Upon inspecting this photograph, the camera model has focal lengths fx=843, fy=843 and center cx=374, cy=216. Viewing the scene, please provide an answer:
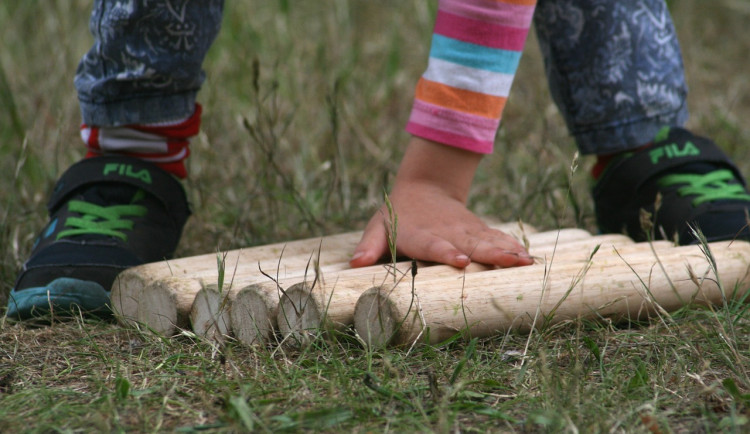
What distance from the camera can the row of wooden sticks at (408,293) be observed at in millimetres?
1184

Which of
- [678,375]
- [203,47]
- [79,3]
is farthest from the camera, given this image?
[79,3]

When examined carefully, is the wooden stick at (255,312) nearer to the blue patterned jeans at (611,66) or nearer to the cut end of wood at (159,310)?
the cut end of wood at (159,310)

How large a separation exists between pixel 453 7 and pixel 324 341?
0.63 m

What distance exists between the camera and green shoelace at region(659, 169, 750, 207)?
166 centimetres

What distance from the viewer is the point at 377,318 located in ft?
3.89

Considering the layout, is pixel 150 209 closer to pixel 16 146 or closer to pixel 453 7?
pixel 453 7

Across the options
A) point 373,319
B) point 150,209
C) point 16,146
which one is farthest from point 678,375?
point 16,146

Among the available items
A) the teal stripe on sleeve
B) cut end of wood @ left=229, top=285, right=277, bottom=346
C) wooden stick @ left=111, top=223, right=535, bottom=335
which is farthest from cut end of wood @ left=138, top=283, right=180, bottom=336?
the teal stripe on sleeve

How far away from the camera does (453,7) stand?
1436mm

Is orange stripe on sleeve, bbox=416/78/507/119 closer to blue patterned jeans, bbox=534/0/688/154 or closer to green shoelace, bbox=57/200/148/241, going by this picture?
blue patterned jeans, bbox=534/0/688/154

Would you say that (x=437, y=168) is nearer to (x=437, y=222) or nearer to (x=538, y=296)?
(x=437, y=222)

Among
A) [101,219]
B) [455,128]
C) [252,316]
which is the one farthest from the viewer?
[101,219]

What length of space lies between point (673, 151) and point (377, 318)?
0.86 m

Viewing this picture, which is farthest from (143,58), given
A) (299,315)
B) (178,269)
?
(299,315)
